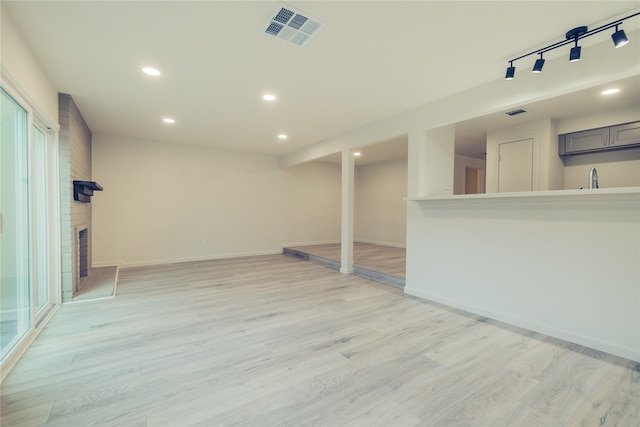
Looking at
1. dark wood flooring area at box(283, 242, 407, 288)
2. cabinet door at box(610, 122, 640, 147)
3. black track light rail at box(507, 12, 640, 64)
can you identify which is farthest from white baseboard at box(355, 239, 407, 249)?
black track light rail at box(507, 12, 640, 64)

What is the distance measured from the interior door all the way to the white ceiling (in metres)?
0.94

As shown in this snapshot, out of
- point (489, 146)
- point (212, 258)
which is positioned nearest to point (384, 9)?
point (489, 146)

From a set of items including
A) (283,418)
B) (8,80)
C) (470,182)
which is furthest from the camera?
(470,182)

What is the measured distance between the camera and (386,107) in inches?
155

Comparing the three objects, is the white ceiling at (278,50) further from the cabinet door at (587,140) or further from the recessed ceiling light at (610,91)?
the cabinet door at (587,140)

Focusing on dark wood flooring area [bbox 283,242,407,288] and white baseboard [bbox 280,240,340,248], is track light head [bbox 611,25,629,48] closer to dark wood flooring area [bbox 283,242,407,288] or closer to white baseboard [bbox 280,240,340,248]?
dark wood flooring area [bbox 283,242,407,288]

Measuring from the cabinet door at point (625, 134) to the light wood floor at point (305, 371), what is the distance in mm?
2977

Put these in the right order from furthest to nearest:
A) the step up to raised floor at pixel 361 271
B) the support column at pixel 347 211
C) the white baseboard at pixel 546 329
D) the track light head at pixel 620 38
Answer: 1. the support column at pixel 347 211
2. the step up to raised floor at pixel 361 271
3. the white baseboard at pixel 546 329
4. the track light head at pixel 620 38

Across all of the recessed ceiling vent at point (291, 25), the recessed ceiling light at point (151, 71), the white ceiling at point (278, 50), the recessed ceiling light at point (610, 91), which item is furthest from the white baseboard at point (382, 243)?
the recessed ceiling light at point (151, 71)

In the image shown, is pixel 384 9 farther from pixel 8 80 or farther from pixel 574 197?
pixel 8 80

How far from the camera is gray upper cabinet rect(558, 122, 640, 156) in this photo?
3.75m

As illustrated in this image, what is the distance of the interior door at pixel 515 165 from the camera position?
4508 mm

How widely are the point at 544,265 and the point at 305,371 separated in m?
2.46

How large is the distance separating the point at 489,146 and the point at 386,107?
2327 mm
